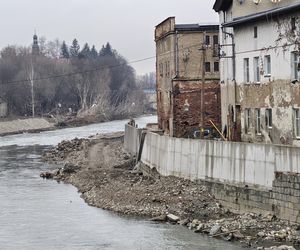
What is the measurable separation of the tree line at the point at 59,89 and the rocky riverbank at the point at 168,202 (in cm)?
6888

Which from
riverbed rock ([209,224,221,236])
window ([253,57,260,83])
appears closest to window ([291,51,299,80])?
window ([253,57,260,83])

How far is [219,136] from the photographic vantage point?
4200 cm

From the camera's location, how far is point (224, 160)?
29406 millimetres

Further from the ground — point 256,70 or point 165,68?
point 165,68

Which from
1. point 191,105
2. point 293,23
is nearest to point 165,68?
point 191,105

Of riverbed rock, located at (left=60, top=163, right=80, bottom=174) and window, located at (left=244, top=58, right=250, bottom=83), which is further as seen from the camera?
riverbed rock, located at (left=60, top=163, right=80, bottom=174)

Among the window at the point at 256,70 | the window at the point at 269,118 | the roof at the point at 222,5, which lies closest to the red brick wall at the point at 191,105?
the roof at the point at 222,5

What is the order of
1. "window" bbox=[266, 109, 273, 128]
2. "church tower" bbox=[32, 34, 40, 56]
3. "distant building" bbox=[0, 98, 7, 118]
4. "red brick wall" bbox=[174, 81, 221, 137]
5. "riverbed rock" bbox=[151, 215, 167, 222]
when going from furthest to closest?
"church tower" bbox=[32, 34, 40, 56] → "distant building" bbox=[0, 98, 7, 118] → "red brick wall" bbox=[174, 81, 221, 137] → "window" bbox=[266, 109, 273, 128] → "riverbed rock" bbox=[151, 215, 167, 222]

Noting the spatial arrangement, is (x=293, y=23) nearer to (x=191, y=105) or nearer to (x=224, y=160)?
(x=224, y=160)

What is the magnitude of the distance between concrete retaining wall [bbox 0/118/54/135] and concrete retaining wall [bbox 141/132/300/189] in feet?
203

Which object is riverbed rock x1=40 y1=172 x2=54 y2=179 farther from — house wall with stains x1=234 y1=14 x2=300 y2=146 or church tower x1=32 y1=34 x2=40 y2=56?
church tower x1=32 y1=34 x2=40 y2=56

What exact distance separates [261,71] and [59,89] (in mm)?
93876

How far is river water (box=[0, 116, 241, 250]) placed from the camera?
2503cm

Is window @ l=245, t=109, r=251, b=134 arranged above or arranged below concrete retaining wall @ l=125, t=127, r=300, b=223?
above
